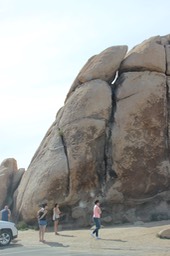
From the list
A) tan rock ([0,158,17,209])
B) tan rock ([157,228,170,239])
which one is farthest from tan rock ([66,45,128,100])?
tan rock ([157,228,170,239])

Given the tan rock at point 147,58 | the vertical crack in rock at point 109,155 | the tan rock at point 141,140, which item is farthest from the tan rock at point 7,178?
the tan rock at point 147,58

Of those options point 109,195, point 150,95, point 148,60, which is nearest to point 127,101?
point 150,95

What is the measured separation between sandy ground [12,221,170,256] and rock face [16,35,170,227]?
8.37ft

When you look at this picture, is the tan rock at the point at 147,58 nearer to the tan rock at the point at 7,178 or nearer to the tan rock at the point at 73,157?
the tan rock at the point at 73,157

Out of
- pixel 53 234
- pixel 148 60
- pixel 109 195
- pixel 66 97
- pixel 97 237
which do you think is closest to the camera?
pixel 97 237

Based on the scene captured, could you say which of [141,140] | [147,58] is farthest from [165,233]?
[147,58]

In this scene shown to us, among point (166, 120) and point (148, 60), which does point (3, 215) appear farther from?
point (148, 60)

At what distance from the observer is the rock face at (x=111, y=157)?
28.6 metres

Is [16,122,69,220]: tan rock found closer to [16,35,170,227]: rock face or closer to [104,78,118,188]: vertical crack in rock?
[16,35,170,227]: rock face

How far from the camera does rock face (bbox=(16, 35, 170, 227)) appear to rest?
93.7 feet

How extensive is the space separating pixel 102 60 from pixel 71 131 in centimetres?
564

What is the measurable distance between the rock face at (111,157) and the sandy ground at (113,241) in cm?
255

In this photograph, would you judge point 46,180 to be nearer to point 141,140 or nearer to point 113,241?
point 141,140

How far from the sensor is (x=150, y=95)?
2967 centimetres
